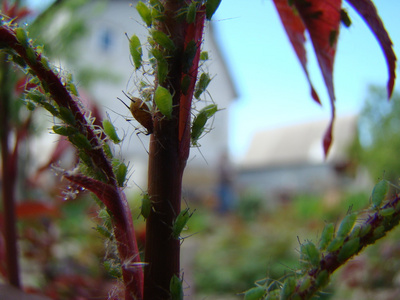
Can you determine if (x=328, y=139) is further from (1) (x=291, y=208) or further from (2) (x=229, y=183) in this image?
(2) (x=229, y=183)

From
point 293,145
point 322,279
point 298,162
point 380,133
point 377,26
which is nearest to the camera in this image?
point 322,279

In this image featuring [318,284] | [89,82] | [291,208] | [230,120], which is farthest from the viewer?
[230,120]

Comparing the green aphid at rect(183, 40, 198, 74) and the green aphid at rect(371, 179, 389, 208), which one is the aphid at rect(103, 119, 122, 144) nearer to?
the green aphid at rect(183, 40, 198, 74)

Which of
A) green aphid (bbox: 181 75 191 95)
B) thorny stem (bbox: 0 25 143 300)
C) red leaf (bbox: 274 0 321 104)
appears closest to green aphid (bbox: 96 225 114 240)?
thorny stem (bbox: 0 25 143 300)

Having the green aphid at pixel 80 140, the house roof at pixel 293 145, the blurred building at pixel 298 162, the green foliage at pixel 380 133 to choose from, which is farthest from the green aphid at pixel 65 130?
the house roof at pixel 293 145

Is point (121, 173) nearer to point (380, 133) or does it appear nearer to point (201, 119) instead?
point (201, 119)

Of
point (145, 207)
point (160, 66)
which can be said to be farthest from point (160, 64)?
point (145, 207)

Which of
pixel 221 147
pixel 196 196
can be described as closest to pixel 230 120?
pixel 221 147

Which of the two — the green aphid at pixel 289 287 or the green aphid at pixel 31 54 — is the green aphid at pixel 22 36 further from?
the green aphid at pixel 289 287
